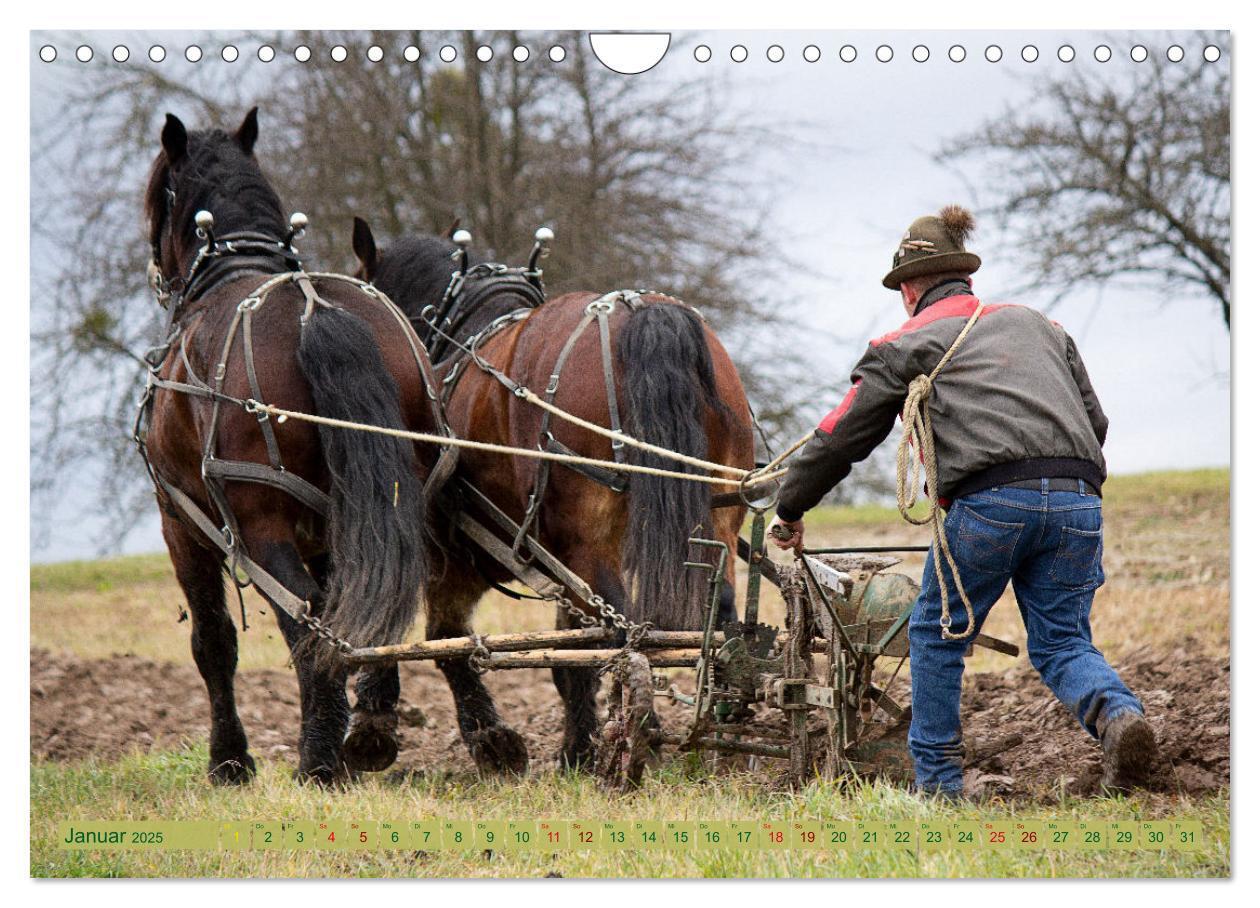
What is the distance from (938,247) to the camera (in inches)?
157

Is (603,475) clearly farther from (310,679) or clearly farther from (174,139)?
(174,139)

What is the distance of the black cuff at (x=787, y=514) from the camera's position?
4.03 m

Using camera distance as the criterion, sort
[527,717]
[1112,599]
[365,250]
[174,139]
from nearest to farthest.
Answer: [174,139], [365,250], [527,717], [1112,599]

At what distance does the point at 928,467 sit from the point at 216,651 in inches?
132

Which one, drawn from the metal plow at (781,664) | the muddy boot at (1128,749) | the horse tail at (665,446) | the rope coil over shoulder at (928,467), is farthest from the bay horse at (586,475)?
the muddy boot at (1128,749)

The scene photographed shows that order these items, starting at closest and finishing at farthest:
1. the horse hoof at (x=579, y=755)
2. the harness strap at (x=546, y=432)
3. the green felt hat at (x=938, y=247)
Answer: the green felt hat at (x=938, y=247) → the harness strap at (x=546, y=432) → the horse hoof at (x=579, y=755)

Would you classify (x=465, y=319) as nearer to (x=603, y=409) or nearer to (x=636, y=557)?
(x=603, y=409)

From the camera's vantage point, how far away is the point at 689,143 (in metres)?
6.42

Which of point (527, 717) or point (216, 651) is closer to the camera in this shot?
point (216, 651)

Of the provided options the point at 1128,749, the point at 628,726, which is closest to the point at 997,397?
the point at 1128,749

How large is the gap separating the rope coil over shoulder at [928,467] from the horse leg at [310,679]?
2.17 m

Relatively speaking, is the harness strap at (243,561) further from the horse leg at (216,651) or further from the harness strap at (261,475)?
the horse leg at (216,651)

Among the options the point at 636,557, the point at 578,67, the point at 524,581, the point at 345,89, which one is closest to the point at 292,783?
the point at 524,581

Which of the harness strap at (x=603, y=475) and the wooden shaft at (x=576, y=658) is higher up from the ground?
the harness strap at (x=603, y=475)
